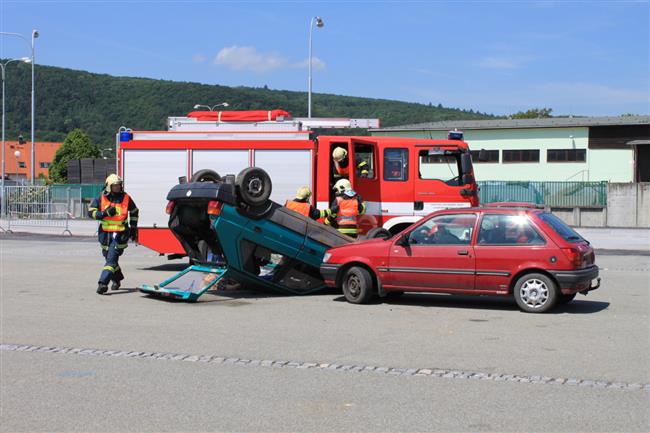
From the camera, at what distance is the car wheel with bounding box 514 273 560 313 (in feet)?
34.0

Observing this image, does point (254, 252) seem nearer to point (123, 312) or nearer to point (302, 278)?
point (302, 278)

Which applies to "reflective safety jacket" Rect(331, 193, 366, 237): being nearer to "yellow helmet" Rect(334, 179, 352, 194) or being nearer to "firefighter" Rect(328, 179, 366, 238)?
"firefighter" Rect(328, 179, 366, 238)

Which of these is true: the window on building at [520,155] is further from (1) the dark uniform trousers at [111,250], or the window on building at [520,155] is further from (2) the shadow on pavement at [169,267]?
(1) the dark uniform trousers at [111,250]

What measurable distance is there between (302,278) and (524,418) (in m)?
7.21

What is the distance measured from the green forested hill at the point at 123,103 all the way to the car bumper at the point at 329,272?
351 feet

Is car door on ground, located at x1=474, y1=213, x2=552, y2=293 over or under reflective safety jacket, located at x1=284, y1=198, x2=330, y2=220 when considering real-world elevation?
under

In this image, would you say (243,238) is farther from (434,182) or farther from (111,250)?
(434,182)

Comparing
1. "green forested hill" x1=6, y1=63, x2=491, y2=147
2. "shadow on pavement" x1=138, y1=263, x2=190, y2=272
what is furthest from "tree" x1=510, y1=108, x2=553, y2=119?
"shadow on pavement" x1=138, y1=263, x2=190, y2=272

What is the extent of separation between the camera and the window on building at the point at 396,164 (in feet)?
49.8

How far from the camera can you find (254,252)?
40.2ft

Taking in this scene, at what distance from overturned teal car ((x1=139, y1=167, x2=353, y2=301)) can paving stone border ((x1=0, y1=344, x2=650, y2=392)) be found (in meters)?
3.58

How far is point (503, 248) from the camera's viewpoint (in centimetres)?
1063

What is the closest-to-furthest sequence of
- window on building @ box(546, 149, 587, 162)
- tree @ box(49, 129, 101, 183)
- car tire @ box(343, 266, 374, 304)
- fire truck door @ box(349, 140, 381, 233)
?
car tire @ box(343, 266, 374, 304) → fire truck door @ box(349, 140, 381, 233) → window on building @ box(546, 149, 587, 162) → tree @ box(49, 129, 101, 183)

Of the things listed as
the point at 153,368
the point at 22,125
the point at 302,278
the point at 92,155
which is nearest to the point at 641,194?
the point at 302,278
